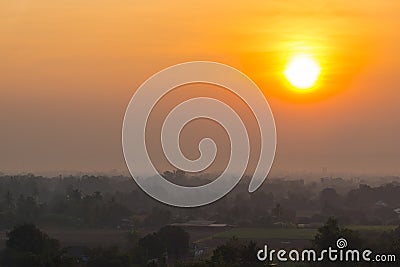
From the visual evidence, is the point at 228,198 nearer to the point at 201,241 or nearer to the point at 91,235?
the point at 91,235

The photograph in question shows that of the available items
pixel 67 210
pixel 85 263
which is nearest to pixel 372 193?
pixel 67 210

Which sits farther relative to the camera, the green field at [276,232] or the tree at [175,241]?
the green field at [276,232]

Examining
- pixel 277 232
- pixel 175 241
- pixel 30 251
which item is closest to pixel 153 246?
pixel 175 241

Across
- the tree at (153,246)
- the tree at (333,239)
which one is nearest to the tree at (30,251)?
the tree at (153,246)

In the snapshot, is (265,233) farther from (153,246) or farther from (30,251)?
(30,251)

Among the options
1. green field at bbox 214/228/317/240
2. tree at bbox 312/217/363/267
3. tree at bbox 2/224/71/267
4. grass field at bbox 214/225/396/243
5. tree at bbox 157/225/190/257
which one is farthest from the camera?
green field at bbox 214/228/317/240

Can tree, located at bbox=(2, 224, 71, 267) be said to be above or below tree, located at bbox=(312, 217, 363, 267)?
below

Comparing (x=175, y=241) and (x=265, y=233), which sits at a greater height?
(x=265, y=233)

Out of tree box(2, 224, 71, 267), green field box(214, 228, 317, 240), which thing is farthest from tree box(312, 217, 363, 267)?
green field box(214, 228, 317, 240)

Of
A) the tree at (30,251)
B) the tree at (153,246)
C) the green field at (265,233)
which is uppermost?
the green field at (265,233)

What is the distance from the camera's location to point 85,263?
37.2ft

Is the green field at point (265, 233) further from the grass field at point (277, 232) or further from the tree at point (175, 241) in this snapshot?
the tree at point (175, 241)

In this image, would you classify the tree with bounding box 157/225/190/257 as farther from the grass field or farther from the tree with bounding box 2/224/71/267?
the tree with bounding box 2/224/71/267

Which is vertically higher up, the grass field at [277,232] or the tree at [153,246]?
the grass field at [277,232]
